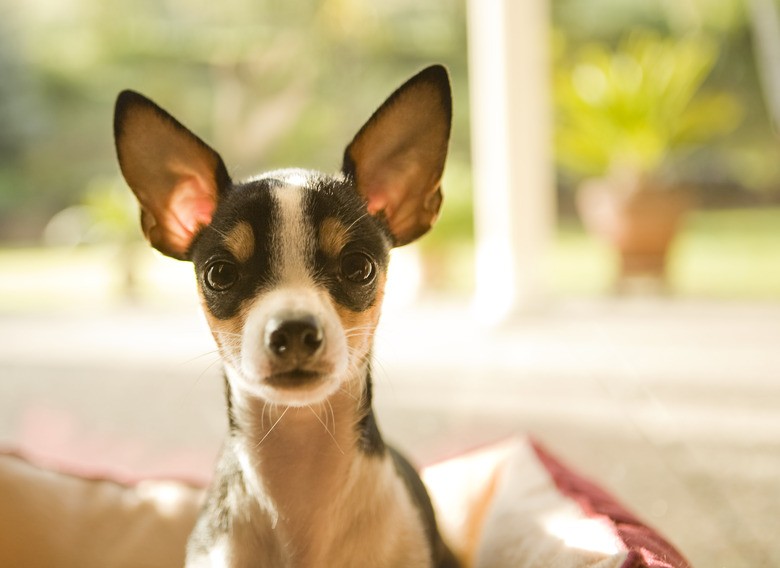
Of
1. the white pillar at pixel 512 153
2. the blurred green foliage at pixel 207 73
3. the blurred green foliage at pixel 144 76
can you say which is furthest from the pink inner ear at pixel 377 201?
the blurred green foliage at pixel 144 76

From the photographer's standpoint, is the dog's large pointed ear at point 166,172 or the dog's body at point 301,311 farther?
the dog's large pointed ear at point 166,172

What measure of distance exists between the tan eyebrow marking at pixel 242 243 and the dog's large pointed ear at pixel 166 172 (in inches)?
5.6

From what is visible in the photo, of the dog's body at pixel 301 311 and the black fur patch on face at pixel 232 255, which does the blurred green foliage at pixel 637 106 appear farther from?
the black fur patch on face at pixel 232 255

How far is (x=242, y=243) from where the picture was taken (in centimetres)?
103

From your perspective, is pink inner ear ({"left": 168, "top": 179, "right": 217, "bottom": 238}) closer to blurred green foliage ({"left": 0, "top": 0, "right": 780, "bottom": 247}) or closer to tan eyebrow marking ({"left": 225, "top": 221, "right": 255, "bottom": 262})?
tan eyebrow marking ({"left": 225, "top": 221, "right": 255, "bottom": 262})

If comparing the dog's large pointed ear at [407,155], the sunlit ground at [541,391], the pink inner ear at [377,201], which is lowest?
the sunlit ground at [541,391]

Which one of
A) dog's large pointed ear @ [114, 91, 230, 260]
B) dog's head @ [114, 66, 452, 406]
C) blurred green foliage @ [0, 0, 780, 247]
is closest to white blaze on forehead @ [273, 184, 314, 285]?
dog's head @ [114, 66, 452, 406]

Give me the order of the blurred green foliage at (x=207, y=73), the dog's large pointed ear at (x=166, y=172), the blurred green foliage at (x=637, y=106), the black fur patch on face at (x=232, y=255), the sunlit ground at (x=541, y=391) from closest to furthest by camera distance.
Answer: the black fur patch on face at (x=232, y=255) → the dog's large pointed ear at (x=166, y=172) → the sunlit ground at (x=541, y=391) → the blurred green foliage at (x=637, y=106) → the blurred green foliage at (x=207, y=73)

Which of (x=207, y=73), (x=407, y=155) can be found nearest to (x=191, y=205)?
(x=407, y=155)

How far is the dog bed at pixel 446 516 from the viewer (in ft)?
4.19

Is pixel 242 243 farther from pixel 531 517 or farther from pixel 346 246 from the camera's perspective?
pixel 531 517

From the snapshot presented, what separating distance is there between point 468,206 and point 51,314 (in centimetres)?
302

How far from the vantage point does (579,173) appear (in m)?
9.20

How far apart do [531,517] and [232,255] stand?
721 millimetres
